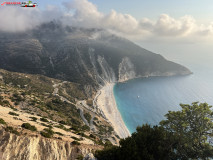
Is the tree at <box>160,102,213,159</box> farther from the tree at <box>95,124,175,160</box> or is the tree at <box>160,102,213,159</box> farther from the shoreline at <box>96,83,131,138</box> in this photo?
the shoreline at <box>96,83,131,138</box>

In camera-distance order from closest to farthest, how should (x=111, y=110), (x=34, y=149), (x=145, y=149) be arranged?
1. (x=34, y=149)
2. (x=145, y=149)
3. (x=111, y=110)

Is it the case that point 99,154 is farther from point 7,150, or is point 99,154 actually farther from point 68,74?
point 68,74

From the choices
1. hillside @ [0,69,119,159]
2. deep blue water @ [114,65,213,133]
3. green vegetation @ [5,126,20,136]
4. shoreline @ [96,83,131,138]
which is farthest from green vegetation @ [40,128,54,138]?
deep blue water @ [114,65,213,133]

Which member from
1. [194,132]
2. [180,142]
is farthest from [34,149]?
[194,132]

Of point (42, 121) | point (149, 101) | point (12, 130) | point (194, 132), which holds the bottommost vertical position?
point (194, 132)

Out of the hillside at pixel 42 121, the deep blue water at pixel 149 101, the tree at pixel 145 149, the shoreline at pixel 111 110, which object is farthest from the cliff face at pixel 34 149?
the deep blue water at pixel 149 101

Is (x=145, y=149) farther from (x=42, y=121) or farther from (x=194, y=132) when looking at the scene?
(x=42, y=121)

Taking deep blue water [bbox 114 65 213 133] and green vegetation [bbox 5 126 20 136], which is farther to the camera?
deep blue water [bbox 114 65 213 133]
